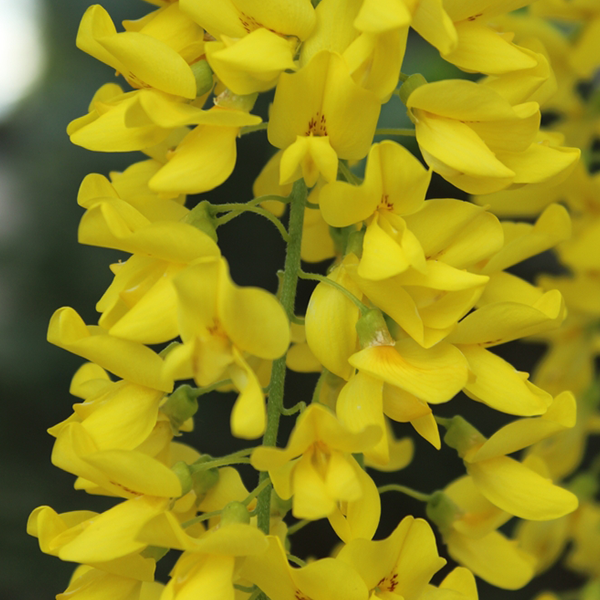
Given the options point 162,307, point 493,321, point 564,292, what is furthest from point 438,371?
point 564,292

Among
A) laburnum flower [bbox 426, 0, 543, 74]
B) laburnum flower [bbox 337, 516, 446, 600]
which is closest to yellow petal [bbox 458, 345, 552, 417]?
laburnum flower [bbox 337, 516, 446, 600]

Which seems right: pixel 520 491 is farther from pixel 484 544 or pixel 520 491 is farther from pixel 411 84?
pixel 411 84

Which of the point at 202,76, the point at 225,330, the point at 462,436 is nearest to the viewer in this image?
the point at 225,330

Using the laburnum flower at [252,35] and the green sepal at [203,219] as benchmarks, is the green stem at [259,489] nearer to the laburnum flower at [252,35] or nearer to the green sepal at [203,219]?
the green sepal at [203,219]

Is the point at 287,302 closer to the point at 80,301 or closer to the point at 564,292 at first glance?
the point at 564,292

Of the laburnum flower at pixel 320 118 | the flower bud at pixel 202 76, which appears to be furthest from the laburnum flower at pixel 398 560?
the flower bud at pixel 202 76

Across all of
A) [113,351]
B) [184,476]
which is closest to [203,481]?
[184,476]

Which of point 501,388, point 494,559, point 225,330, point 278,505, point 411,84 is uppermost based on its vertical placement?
point 411,84
